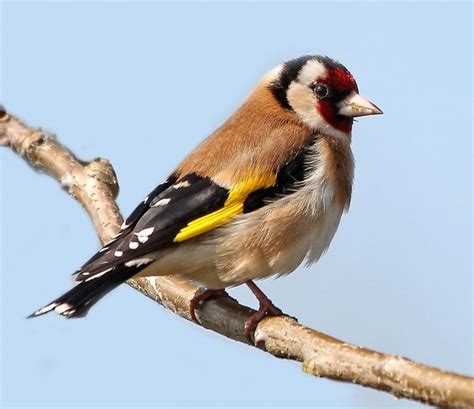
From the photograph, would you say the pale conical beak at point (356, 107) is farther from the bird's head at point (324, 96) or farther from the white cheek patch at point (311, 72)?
the white cheek patch at point (311, 72)

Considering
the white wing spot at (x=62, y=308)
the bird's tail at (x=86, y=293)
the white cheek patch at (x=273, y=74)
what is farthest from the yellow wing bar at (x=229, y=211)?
the white cheek patch at (x=273, y=74)

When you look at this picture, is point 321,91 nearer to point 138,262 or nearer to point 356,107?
point 356,107

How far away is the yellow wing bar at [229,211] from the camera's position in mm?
5359

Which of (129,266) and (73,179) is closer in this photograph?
(129,266)

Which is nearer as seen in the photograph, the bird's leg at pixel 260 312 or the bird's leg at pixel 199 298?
the bird's leg at pixel 260 312

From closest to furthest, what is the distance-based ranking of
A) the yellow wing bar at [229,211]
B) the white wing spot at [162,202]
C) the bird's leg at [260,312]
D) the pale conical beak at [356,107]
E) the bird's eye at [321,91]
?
the bird's leg at [260,312], the yellow wing bar at [229,211], the white wing spot at [162,202], the pale conical beak at [356,107], the bird's eye at [321,91]

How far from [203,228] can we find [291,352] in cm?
104

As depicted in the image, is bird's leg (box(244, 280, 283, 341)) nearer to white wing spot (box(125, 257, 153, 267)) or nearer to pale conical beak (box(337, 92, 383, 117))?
white wing spot (box(125, 257, 153, 267))

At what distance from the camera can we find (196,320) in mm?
5660

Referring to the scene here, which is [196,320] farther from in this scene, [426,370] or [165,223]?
[426,370]

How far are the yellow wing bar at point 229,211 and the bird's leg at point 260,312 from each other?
0.47 meters

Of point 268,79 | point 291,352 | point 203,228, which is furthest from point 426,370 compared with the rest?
point 268,79

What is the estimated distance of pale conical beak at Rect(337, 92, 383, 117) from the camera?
20.4 ft

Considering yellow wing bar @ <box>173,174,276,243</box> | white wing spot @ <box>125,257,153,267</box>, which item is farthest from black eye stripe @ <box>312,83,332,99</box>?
white wing spot @ <box>125,257,153,267</box>
